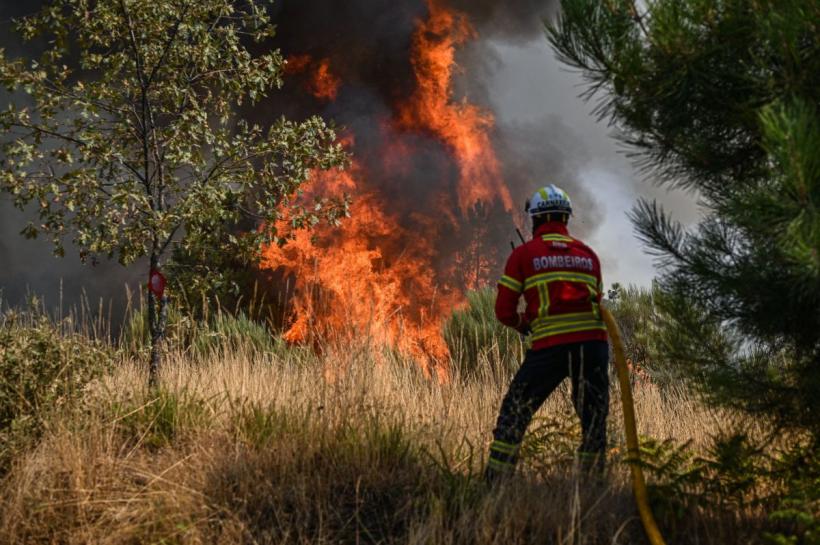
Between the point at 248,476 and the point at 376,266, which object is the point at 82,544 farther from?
the point at 376,266

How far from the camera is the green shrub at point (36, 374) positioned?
5746 millimetres

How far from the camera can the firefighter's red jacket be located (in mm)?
5375

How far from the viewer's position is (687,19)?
4223 millimetres

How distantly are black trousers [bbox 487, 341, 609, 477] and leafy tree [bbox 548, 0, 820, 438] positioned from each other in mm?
539

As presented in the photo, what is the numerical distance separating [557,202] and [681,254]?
1.00m

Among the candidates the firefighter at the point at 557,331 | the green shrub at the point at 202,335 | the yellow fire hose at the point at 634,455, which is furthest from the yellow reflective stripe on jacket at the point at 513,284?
the green shrub at the point at 202,335

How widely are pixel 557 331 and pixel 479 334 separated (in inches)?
277

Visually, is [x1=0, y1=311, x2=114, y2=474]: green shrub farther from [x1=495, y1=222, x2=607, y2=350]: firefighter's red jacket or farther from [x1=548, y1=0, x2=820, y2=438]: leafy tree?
[x1=548, y1=0, x2=820, y2=438]: leafy tree

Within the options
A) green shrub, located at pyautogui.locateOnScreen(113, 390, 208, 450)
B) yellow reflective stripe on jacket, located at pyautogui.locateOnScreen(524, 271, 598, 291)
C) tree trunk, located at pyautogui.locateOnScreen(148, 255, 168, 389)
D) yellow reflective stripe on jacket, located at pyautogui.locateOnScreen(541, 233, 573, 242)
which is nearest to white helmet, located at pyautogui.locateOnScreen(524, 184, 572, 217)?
yellow reflective stripe on jacket, located at pyautogui.locateOnScreen(541, 233, 573, 242)

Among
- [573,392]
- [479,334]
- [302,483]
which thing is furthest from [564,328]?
[479,334]

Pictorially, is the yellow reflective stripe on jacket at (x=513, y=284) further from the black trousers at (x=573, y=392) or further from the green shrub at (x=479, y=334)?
the green shrub at (x=479, y=334)

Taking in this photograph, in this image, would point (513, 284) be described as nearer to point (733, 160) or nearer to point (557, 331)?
point (557, 331)

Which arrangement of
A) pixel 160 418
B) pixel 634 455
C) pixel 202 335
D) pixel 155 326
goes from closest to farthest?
pixel 634 455 → pixel 160 418 → pixel 155 326 → pixel 202 335

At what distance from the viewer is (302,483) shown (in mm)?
4895
